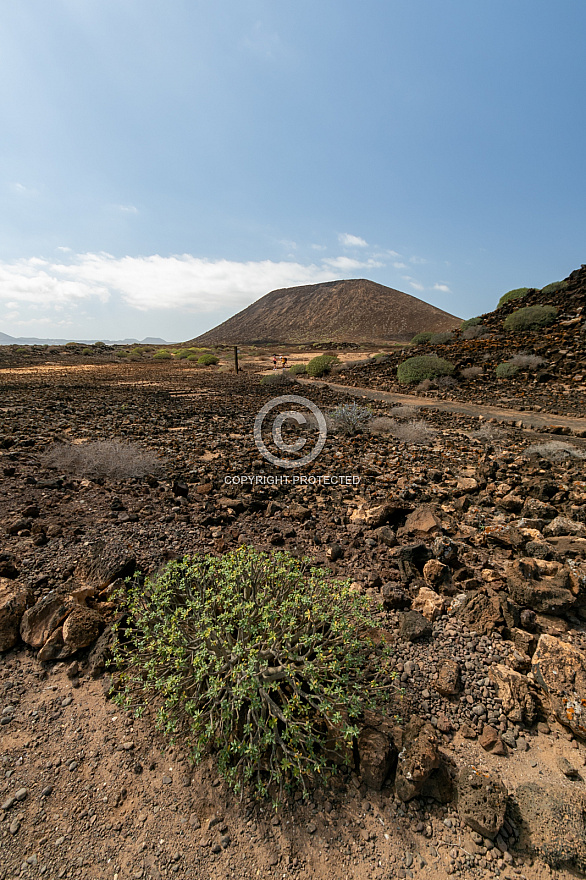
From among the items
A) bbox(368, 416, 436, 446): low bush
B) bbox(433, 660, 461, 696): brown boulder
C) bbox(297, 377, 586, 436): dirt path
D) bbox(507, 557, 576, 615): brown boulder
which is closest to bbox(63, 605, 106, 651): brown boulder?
bbox(433, 660, 461, 696): brown boulder

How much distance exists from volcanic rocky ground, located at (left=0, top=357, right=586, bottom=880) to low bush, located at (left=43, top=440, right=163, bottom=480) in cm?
20

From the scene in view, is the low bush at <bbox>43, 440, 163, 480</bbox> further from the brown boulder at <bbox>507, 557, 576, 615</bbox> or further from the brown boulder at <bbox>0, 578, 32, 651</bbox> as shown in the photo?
the brown boulder at <bbox>507, 557, 576, 615</bbox>

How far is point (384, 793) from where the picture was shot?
1768mm

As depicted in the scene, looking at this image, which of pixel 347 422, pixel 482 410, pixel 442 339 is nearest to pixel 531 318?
pixel 442 339

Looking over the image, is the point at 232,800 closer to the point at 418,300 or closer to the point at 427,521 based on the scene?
the point at 427,521

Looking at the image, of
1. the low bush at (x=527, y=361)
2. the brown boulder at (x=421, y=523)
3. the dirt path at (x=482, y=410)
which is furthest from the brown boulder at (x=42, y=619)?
the low bush at (x=527, y=361)

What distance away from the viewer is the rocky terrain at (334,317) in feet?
216

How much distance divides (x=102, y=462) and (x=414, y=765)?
15.7 feet

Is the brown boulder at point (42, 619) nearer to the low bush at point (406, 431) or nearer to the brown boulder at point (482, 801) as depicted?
the brown boulder at point (482, 801)

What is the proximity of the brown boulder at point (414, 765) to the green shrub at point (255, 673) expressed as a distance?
25 centimetres

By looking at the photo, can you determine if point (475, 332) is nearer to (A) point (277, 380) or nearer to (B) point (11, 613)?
(A) point (277, 380)

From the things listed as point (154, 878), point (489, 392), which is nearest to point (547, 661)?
point (154, 878)

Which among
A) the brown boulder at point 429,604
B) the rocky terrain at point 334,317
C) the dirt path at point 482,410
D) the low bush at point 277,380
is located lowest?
the brown boulder at point 429,604

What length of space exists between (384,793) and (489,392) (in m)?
12.9
